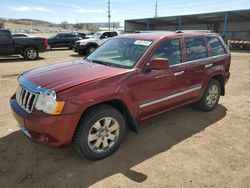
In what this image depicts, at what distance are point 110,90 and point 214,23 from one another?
33643 mm

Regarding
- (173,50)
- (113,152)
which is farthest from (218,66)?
(113,152)

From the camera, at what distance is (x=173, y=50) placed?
4.34 metres

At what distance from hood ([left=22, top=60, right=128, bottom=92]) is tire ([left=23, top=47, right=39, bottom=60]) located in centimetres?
1139

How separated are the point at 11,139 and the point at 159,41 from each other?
116 inches

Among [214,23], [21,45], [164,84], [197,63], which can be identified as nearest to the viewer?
[164,84]

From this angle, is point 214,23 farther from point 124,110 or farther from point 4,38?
point 124,110

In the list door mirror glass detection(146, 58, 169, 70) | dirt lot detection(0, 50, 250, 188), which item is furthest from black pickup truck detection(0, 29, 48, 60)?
door mirror glass detection(146, 58, 169, 70)

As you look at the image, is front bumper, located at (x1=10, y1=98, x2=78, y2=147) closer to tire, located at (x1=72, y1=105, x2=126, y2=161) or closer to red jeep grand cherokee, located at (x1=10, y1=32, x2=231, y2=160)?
red jeep grand cherokee, located at (x1=10, y1=32, x2=231, y2=160)

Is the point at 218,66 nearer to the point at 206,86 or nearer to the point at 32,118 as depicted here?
the point at 206,86

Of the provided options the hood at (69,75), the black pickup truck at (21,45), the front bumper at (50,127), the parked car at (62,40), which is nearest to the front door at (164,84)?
the hood at (69,75)

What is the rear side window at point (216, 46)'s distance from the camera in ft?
17.0

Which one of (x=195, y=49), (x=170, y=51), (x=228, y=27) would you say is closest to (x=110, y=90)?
(x=170, y=51)

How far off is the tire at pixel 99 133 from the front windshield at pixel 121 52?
855 mm

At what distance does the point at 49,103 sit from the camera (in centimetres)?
298
